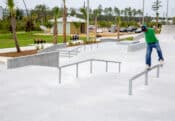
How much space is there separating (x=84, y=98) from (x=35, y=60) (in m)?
7.49

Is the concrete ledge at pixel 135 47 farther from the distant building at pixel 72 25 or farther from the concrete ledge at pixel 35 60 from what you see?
the distant building at pixel 72 25

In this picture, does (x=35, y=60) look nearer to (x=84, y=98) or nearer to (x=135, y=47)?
(x=135, y=47)

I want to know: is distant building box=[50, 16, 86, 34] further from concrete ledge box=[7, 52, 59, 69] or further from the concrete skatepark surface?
the concrete skatepark surface

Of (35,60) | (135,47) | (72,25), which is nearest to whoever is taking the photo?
(35,60)

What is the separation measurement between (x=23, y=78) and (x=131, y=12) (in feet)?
295

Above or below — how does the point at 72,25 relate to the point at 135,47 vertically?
above

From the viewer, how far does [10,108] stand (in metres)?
6.17

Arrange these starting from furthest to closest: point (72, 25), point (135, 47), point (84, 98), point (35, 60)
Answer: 1. point (72, 25)
2. point (135, 47)
3. point (35, 60)
4. point (84, 98)

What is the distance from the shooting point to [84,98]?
270 inches

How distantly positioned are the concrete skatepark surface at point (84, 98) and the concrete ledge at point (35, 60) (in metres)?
2.56

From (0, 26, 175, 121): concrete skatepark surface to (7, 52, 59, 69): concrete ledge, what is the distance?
2.56 m

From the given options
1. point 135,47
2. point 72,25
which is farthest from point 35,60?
point 72,25

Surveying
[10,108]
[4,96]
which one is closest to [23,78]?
[4,96]

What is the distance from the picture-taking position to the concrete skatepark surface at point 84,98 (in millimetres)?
5609
